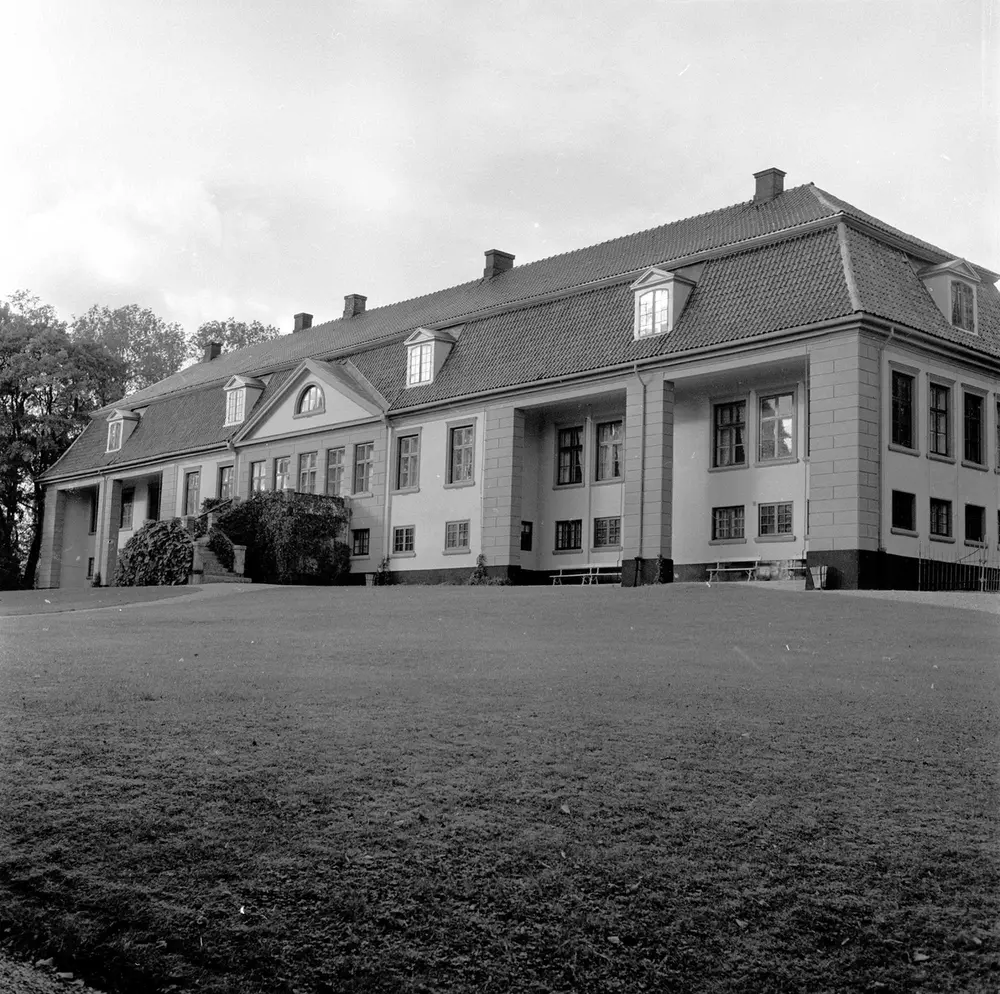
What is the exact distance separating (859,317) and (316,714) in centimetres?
1922

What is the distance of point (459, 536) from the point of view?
112 feet

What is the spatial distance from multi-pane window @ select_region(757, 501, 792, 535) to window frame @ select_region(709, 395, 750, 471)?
129 centimetres

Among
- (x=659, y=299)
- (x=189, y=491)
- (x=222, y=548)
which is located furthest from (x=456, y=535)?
(x=189, y=491)

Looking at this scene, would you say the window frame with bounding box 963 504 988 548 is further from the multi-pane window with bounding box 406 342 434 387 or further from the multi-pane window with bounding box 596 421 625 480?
the multi-pane window with bounding box 406 342 434 387

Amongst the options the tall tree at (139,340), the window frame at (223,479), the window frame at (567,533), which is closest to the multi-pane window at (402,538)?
the window frame at (567,533)

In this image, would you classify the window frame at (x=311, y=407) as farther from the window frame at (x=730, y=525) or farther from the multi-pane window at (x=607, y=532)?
the window frame at (x=730, y=525)

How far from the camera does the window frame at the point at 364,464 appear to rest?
3714cm

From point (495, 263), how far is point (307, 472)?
944 centimetres

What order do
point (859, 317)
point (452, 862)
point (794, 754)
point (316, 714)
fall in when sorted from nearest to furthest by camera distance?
point (452, 862) < point (794, 754) < point (316, 714) < point (859, 317)

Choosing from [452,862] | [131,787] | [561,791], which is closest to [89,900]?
[131,787]

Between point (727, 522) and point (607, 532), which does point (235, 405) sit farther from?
point (727, 522)

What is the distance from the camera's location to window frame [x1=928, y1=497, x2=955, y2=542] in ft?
89.5

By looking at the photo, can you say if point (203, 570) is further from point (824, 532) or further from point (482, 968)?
point (482, 968)

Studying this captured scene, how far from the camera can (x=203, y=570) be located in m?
35.3
